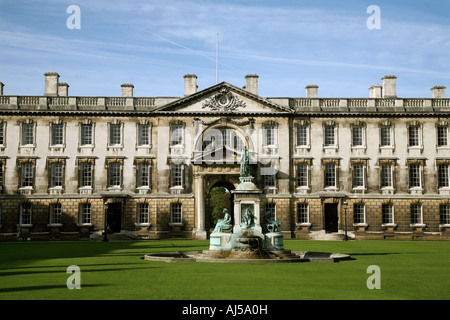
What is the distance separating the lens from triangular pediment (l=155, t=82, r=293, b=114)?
47625 mm

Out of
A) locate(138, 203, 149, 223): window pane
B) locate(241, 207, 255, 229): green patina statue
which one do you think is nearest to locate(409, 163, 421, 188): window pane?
locate(138, 203, 149, 223): window pane

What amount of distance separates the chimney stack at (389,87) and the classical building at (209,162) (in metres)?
1.44

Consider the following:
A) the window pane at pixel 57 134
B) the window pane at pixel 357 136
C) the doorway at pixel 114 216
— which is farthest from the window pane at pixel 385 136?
the window pane at pixel 57 134

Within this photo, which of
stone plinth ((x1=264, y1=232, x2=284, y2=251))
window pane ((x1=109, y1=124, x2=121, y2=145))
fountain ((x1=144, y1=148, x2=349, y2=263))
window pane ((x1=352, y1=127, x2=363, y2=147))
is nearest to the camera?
fountain ((x1=144, y1=148, x2=349, y2=263))

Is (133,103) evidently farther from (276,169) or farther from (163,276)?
(163,276)

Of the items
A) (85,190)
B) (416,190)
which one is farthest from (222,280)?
(416,190)

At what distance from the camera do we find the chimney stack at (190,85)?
49.0 m

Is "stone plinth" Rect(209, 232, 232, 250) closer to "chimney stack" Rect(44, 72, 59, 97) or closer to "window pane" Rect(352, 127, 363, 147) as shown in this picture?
"window pane" Rect(352, 127, 363, 147)

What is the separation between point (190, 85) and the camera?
Answer: 49062 millimetres

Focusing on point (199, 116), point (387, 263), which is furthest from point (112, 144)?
point (387, 263)

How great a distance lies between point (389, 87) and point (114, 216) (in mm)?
26757

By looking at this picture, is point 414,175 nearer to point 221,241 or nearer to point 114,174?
point 114,174

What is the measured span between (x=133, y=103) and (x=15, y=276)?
3215 cm

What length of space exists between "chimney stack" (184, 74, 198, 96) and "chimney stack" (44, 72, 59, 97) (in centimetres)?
1137
